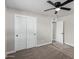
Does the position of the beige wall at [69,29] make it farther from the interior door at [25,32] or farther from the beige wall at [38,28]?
the interior door at [25,32]

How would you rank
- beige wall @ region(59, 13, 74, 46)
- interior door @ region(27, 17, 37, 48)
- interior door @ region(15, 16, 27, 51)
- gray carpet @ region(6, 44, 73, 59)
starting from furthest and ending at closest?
1. beige wall @ region(59, 13, 74, 46)
2. interior door @ region(27, 17, 37, 48)
3. interior door @ region(15, 16, 27, 51)
4. gray carpet @ region(6, 44, 73, 59)

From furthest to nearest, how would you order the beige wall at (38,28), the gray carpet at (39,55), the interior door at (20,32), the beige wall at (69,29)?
the beige wall at (69,29) → the interior door at (20,32) → the beige wall at (38,28) → the gray carpet at (39,55)

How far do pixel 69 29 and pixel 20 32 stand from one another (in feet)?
12.0

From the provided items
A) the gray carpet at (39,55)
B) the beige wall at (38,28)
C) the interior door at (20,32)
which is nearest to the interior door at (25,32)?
the interior door at (20,32)

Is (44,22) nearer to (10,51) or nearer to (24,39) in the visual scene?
(24,39)

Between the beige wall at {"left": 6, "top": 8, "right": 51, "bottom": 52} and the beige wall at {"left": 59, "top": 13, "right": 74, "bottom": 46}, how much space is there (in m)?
1.39

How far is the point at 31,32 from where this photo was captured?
397cm

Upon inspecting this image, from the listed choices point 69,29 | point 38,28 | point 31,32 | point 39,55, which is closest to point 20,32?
point 31,32

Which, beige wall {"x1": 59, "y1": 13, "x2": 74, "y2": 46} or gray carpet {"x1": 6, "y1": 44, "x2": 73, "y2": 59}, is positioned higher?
beige wall {"x1": 59, "y1": 13, "x2": 74, "y2": 46}

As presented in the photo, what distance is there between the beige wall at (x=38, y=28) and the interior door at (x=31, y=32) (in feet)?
0.89

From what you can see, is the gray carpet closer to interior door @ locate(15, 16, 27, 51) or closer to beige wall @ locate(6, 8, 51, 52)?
interior door @ locate(15, 16, 27, 51)

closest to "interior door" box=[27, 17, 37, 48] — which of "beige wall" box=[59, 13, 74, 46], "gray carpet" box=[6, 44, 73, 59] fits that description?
"gray carpet" box=[6, 44, 73, 59]

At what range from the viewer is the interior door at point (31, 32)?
3.85m

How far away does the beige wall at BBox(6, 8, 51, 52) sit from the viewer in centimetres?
308
